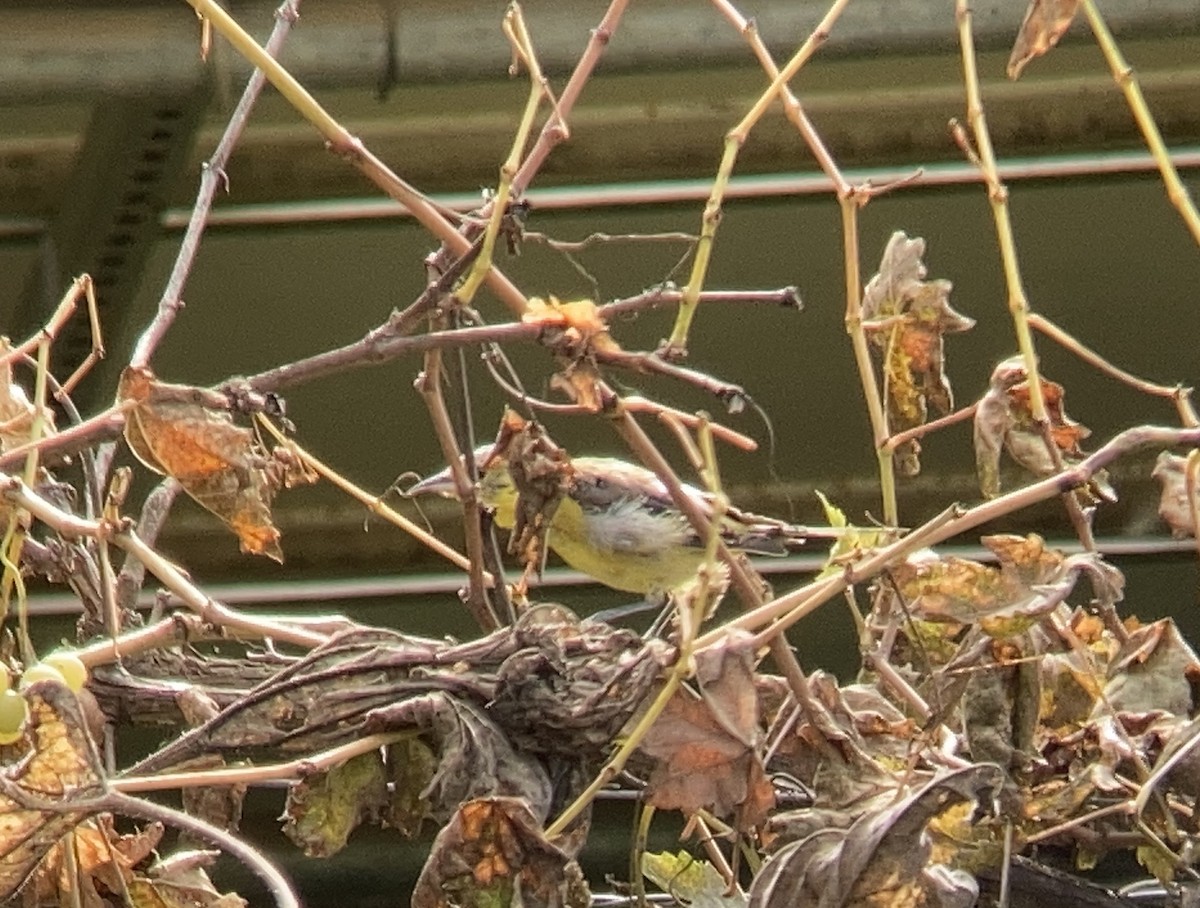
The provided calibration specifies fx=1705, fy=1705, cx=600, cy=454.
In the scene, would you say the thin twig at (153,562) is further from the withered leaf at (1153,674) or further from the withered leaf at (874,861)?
the withered leaf at (1153,674)

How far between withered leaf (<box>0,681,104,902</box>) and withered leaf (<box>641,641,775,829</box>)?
0.54 ft

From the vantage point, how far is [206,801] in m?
0.60

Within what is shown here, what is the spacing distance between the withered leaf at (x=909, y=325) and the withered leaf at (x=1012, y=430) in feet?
0.08

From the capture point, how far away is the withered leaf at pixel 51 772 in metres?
0.49

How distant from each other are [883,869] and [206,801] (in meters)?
0.24

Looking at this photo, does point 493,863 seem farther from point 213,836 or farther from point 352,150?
point 352,150

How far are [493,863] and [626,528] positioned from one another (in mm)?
325

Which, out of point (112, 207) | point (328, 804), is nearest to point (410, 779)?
point (328, 804)

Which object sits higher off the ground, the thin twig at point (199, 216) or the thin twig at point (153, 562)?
the thin twig at point (199, 216)

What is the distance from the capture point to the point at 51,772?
0.49m

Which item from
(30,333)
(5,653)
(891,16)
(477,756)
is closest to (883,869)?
(477,756)

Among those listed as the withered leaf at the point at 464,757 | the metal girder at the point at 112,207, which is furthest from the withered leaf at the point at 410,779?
the metal girder at the point at 112,207

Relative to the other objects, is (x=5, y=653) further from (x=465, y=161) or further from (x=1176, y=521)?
(x=465, y=161)

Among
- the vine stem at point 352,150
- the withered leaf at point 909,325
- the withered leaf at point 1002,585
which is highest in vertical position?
the vine stem at point 352,150
